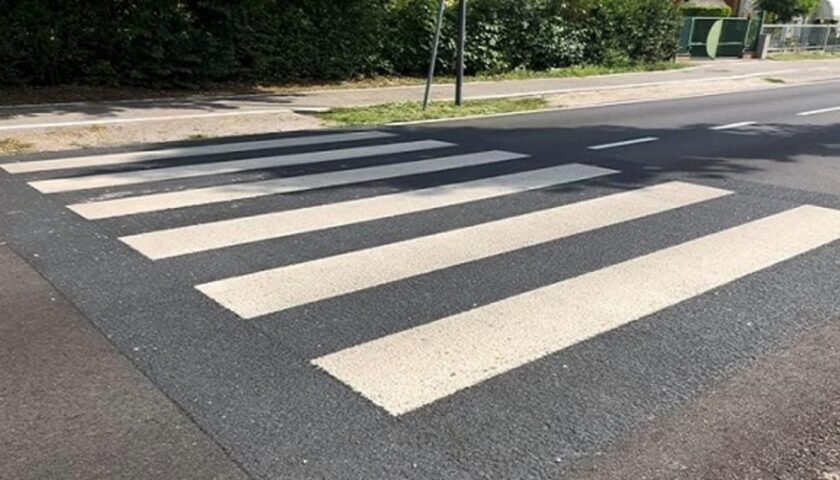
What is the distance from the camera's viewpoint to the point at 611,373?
3.70 meters

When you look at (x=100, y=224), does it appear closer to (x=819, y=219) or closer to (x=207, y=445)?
(x=207, y=445)

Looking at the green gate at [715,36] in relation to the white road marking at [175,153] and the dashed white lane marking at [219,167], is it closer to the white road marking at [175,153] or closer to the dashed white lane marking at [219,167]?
the white road marking at [175,153]

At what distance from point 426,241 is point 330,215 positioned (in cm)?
108

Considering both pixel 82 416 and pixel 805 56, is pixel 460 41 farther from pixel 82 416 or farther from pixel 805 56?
pixel 805 56

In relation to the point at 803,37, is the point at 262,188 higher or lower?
lower

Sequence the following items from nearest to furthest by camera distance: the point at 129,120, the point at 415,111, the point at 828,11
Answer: the point at 129,120 < the point at 415,111 < the point at 828,11

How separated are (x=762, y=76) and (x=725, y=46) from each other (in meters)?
8.06

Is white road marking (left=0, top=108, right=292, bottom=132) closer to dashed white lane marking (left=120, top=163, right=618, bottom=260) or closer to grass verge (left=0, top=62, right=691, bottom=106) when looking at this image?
grass verge (left=0, top=62, right=691, bottom=106)

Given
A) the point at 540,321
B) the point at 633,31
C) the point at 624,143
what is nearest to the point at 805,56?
the point at 633,31

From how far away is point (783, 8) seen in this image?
40.4 meters

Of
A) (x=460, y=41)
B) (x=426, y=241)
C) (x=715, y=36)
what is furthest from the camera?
(x=715, y=36)

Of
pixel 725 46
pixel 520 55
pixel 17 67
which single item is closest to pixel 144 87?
pixel 17 67

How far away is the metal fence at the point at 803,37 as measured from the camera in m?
34.4

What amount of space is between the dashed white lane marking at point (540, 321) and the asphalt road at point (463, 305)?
0.06ft
